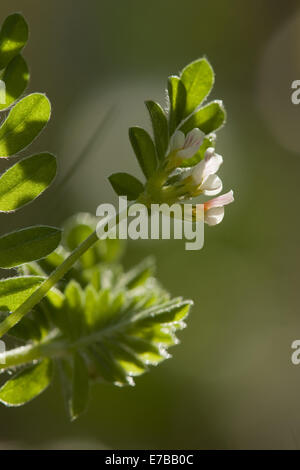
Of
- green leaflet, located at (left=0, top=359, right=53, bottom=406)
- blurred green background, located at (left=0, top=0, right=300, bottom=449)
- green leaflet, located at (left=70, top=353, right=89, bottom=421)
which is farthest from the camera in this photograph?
blurred green background, located at (left=0, top=0, right=300, bottom=449)

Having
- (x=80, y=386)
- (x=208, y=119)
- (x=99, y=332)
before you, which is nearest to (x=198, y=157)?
(x=208, y=119)

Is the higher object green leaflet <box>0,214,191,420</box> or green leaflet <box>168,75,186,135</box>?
green leaflet <box>168,75,186,135</box>

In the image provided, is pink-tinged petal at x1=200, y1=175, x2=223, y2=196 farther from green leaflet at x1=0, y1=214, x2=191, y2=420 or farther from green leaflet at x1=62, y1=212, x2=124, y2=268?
green leaflet at x1=62, y1=212, x2=124, y2=268

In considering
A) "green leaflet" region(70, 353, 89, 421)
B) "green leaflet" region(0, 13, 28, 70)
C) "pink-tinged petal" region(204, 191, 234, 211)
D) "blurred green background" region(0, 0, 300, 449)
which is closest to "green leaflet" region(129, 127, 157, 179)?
"pink-tinged petal" region(204, 191, 234, 211)

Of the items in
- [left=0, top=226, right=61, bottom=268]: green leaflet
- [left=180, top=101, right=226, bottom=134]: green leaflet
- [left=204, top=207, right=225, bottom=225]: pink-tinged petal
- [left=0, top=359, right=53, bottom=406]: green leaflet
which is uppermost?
[left=180, top=101, right=226, bottom=134]: green leaflet

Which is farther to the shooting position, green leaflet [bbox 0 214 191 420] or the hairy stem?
green leaflet [bbox 0 214 191 420]

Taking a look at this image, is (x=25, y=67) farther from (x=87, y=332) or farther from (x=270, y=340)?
(x=270, y=340)

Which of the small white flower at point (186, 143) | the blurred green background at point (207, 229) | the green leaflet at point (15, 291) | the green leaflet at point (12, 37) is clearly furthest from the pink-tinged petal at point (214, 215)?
the blurred green background at point (207, 229)

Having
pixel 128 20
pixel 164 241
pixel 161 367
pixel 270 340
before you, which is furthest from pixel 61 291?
pixel 128 20
